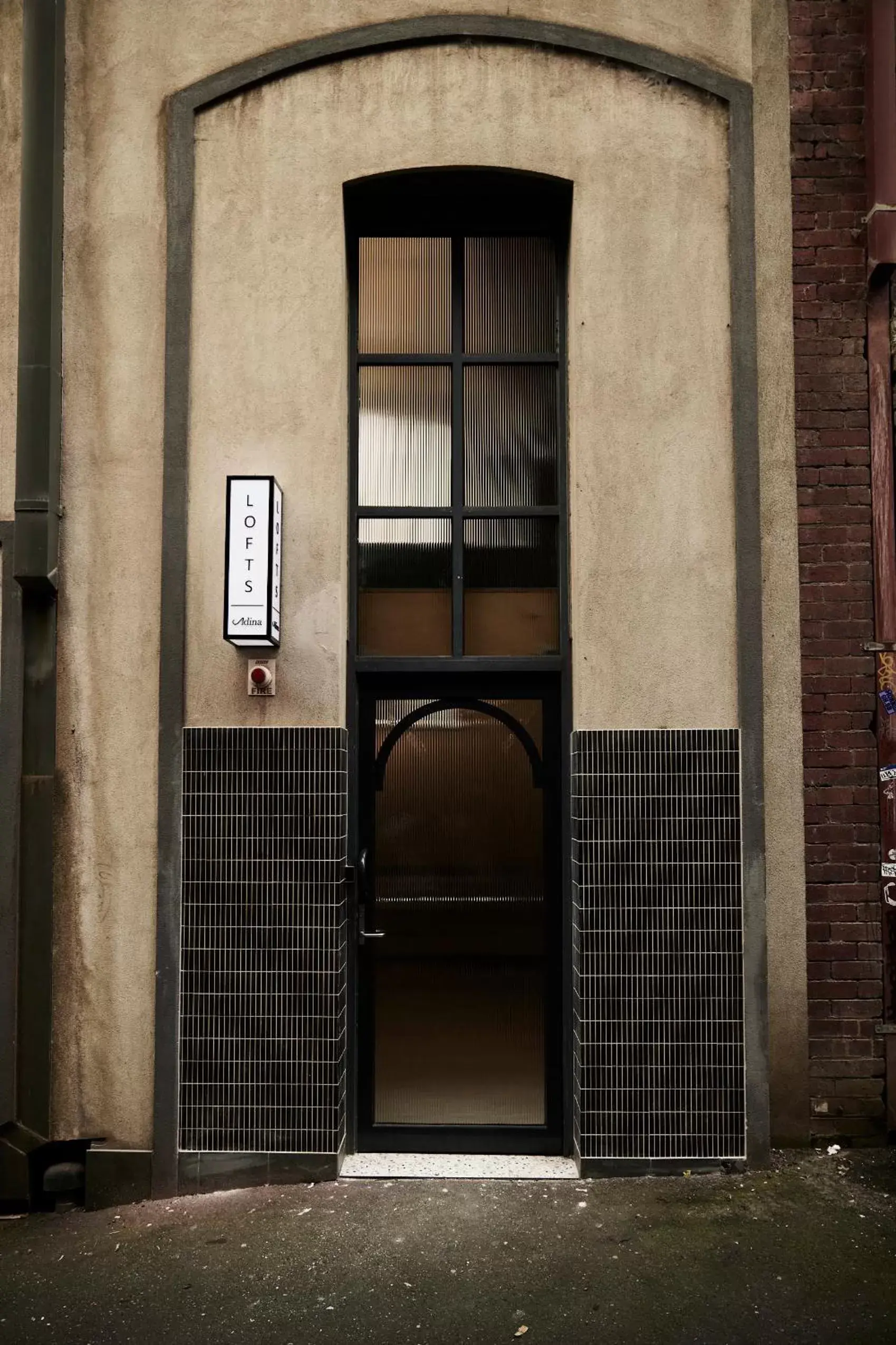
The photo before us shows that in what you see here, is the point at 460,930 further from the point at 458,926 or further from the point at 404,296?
the point at 404,296

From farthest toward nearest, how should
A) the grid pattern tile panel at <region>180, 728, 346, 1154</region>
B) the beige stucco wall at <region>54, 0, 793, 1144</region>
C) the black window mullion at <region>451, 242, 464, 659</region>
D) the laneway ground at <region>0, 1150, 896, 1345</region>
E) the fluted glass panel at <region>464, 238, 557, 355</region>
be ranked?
1. the fluted glass panel at <region>464, 238, 557, 355</region>
2. the black window mullion at <region>451, 242, 464, 659</region>
3. the beige stucco wall at <region>54, 0, 793, 1144</region>
4. the grid pattern tile panel at <region>180, 728, 346, 1154</region>
5. the laneway ground at <region>0, 1150, 896, 1345</region>

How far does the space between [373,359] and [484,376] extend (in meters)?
0.63

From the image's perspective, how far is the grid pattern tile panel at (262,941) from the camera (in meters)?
4.91

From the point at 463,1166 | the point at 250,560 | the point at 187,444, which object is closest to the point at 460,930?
the point at 463,1166

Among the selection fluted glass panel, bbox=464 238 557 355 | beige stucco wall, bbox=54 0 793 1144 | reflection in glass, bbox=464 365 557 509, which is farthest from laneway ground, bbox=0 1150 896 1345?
fluted glass panel, bbox=464 238 557 355

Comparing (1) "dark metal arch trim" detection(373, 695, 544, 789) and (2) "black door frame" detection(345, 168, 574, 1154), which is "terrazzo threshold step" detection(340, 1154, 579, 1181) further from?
(1) "dark metal arch trim" detection(373, 695, 544, 789)

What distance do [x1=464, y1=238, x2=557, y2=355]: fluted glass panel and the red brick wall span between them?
4.40 feet

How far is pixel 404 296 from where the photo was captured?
18.2 feet

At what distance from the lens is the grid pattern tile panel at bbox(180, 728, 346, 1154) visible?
16.1ft

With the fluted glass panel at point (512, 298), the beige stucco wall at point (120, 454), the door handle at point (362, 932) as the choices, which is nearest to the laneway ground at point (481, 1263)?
the beige stucco wall at point (120, 454)

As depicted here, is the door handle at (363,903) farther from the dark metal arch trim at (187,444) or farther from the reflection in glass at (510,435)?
the reflection in glass at (510,435)

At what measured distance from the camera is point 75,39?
523 centimetres

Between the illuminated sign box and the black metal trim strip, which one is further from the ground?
the illuminated sign box

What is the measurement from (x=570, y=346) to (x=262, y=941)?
139 inches
